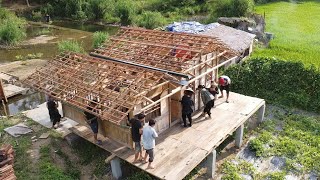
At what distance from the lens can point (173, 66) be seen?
1314 centimetres

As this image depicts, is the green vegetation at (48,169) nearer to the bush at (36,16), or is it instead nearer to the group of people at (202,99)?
the group of people at (202,99)

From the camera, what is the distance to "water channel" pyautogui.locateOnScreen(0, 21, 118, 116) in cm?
2109

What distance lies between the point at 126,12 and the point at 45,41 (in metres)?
10.9

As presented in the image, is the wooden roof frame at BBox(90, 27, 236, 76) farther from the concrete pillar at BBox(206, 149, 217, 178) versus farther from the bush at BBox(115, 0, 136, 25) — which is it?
the bush at BBox(115, 0, 136, 25)

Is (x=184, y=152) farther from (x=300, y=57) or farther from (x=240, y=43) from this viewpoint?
(x=300, y=57)

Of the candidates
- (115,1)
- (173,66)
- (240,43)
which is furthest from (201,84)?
(115,1)

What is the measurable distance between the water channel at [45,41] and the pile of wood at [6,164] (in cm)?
833

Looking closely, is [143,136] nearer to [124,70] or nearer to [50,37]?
[124,70]

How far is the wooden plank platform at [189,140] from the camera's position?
11.0 meters

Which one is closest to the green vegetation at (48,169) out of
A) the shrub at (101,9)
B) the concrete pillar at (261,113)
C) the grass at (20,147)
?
the grass at (20,147)

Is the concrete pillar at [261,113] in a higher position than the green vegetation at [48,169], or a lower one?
higher

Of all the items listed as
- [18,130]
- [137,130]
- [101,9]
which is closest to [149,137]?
[137,130]

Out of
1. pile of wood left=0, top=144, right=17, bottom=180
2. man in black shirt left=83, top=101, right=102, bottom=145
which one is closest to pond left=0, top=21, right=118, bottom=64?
pile of wood left=0, top=144, right=17, bottom=180

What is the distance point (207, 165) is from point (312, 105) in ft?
27.6
